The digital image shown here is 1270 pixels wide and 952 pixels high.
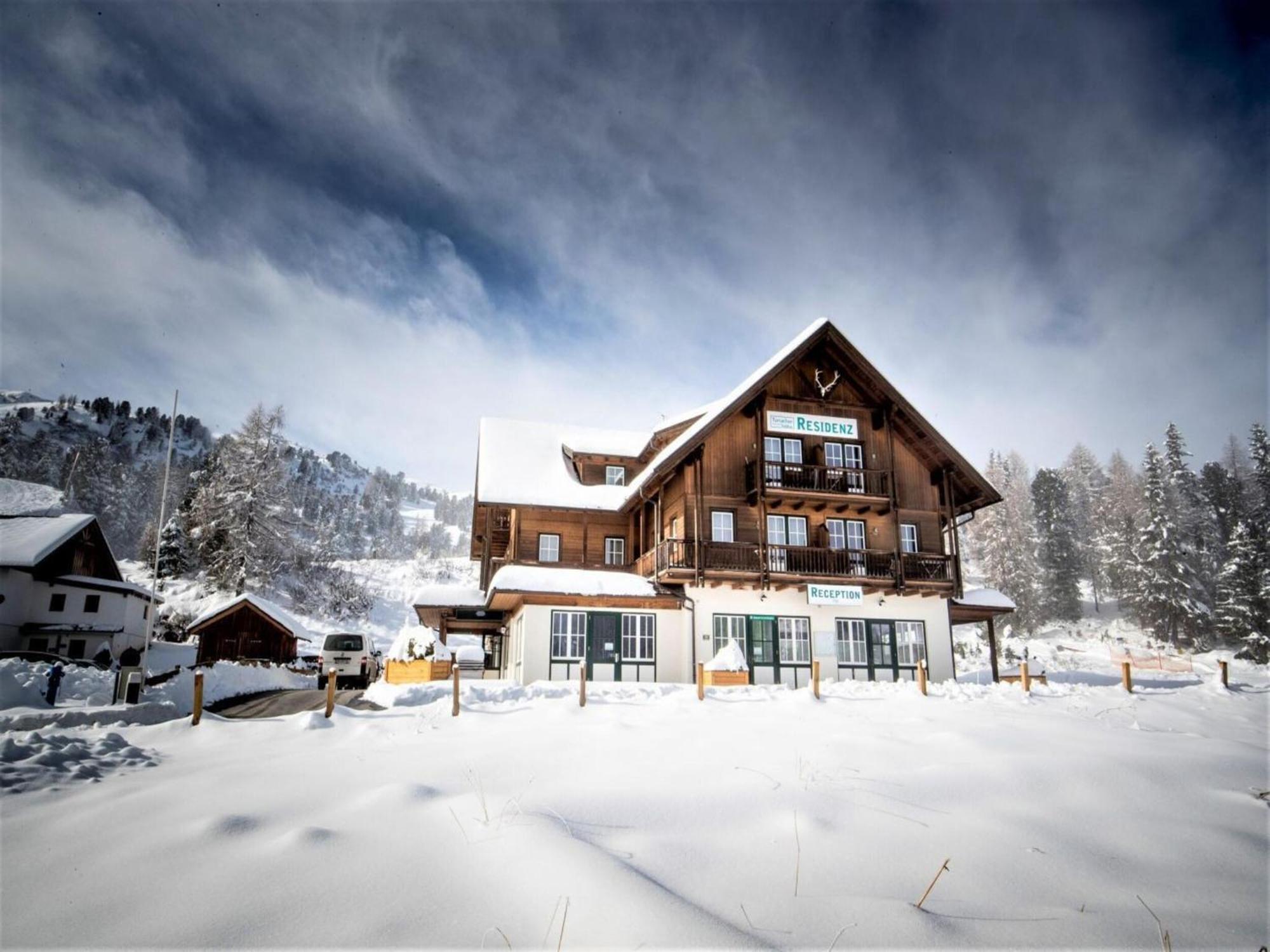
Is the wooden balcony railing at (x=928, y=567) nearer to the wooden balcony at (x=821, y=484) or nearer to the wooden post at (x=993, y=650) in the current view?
the wooden balcony at (x=821, y=484)

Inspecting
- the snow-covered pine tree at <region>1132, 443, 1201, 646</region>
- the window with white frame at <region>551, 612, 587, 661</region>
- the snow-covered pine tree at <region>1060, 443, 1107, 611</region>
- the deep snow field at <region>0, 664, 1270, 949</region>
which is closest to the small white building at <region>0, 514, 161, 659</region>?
the window with white frame at <region>551, 612, 587, 661</region>

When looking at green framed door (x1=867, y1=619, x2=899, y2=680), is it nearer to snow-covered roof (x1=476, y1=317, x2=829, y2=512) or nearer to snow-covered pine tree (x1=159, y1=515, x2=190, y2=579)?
snow-covered roof (x1=476, y1=317, x2=829, y2=512)

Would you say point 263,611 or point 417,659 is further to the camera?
point 263,611

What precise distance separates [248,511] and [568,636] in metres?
33.7

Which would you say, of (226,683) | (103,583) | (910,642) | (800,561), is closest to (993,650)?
(910,642)

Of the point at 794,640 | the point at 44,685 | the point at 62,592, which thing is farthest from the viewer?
the point at 62,592

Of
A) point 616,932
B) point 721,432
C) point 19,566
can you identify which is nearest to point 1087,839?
point 616,932

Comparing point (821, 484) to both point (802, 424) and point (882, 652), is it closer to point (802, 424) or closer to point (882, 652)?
point (802, 424)

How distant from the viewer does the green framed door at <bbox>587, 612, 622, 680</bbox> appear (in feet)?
74.4

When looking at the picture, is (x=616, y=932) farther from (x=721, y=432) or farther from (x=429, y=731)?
(x=721, y=432)

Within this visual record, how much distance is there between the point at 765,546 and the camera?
2353 cm

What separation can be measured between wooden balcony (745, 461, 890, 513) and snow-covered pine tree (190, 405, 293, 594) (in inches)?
1476

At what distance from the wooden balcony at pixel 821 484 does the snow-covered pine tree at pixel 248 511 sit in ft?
123

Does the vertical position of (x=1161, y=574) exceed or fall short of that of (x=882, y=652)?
it exceeds it
